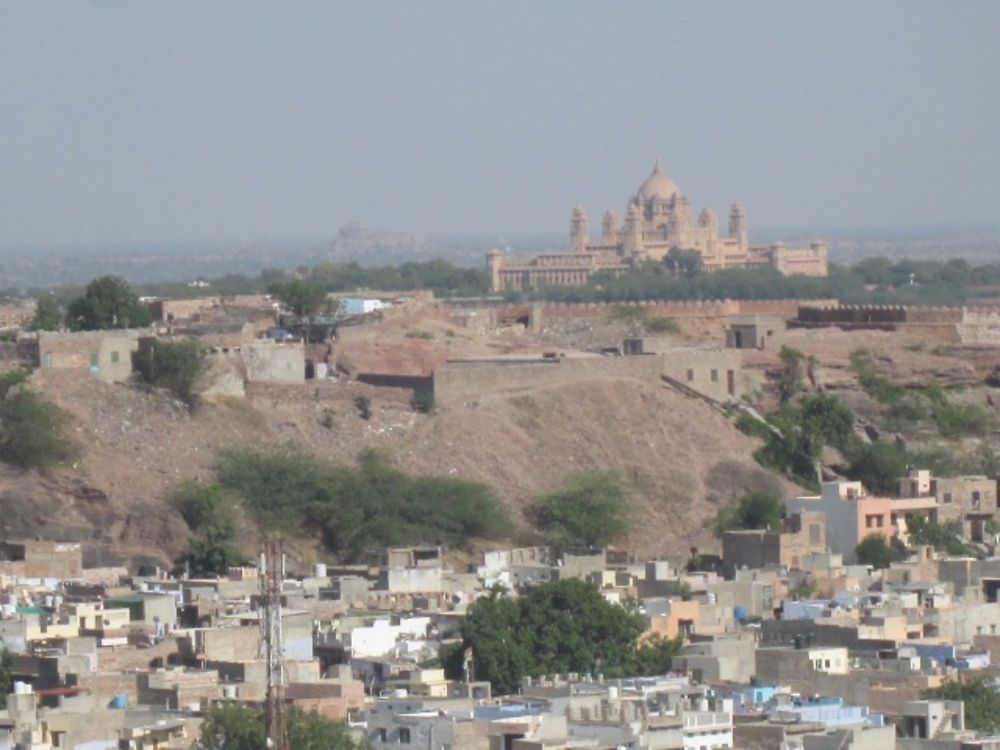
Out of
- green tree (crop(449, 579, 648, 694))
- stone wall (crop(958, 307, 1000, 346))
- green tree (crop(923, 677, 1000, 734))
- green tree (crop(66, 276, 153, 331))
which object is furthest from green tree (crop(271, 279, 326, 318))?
green tree (crop(923, 677, 1000, 734))

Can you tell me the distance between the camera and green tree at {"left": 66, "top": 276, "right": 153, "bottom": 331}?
176 feet

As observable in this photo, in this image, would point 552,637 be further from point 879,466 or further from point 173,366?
point 879,466

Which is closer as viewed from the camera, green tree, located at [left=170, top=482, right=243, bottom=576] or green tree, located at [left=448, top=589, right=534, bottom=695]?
green tree, located at [left=448, top=589, right=534, bottom=695]

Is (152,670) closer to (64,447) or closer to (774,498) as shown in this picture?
(64,447)

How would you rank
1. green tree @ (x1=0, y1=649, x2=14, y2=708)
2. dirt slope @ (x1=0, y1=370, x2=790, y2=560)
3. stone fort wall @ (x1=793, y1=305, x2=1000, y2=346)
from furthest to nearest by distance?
stone fort wall @ (x1=793, y1=305, x2=1000, y2=346)
dirt slope @ (x1=0, y1=370, x2=790, y2=560)
green tree @ (x1=0, y1=649, x2=14, y2=708)

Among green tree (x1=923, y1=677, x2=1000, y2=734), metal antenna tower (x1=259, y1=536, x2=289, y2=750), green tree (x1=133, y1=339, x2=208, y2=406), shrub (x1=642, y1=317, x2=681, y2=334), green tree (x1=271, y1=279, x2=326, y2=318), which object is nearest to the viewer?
metal antenna tower (x1=259, y1=536, x2=289, y2=750)

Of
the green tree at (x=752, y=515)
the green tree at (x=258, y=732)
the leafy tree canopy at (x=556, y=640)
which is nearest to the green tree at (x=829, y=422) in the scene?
the green tree at (x=752, y=515)

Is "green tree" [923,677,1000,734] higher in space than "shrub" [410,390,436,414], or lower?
lower

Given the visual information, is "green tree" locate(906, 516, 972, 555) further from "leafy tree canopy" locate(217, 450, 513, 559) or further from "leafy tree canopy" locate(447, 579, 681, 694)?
"leafy tree canopy" locate(447, 579, 681, 694)

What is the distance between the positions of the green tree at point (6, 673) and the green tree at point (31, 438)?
12995 mm

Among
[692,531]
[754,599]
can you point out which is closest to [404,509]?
[692,531]

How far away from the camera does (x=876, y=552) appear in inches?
1666

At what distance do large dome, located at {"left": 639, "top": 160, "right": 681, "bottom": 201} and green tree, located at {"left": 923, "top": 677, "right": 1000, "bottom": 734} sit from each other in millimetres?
98831

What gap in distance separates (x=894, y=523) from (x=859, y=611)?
915 cm
